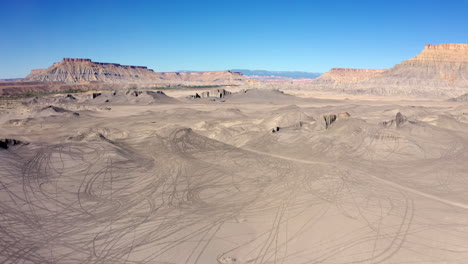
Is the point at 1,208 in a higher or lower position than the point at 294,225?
higher

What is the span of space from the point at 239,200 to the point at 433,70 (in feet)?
513

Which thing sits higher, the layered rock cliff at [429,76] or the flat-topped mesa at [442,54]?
the flat-topped mesa at [442,54]

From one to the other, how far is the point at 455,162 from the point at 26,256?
90.7 feet

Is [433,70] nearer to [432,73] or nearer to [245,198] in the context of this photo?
[432,73]

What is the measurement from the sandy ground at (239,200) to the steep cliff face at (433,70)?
123308 millimetres

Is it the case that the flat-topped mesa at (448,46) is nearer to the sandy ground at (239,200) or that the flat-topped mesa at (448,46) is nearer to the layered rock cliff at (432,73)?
the layered rock cliff at (432,73)

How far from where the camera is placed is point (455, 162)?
73.9 feet

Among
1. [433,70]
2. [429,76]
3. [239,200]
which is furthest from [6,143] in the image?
[433,70]

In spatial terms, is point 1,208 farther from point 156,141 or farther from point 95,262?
point 156,141

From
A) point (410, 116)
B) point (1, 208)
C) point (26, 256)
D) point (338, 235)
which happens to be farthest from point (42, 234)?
point (410, 116)

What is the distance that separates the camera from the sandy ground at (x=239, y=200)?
435 inches

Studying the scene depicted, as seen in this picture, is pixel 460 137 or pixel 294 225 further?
pixel 460 137

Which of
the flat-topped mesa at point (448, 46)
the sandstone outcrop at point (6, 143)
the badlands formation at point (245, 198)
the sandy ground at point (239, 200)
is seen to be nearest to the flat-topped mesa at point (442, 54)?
the flat-topped mesa at point (448, 46)

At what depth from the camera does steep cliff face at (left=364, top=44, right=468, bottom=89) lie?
128 meters
